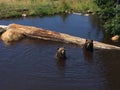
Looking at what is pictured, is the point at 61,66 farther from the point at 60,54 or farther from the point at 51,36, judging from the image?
the point at 51,36

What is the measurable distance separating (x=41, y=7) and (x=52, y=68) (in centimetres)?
2113

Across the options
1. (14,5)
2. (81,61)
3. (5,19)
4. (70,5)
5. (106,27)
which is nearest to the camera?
(81,61)

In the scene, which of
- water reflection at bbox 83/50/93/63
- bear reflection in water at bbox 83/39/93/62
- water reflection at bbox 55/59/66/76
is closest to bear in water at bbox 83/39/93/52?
bear reflection in water at bbox 83/39/93/62

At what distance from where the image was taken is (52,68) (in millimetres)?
20047

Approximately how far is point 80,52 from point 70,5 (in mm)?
20865

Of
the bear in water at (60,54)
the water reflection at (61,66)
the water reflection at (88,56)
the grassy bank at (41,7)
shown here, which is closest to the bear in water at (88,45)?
the water reflection at (88,56)

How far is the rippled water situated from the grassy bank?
485 inches

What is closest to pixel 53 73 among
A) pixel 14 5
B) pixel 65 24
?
pixel 65 24

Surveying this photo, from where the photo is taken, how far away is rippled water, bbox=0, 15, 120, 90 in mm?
17797

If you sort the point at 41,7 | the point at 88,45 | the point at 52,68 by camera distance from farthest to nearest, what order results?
the point at 41,7, the point at 88,45, the point at 52,68

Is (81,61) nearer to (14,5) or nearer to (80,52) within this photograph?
(80,52)

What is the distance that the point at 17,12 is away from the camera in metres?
37.9

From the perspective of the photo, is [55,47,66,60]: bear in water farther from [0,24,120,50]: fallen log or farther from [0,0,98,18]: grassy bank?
[0,0,98,18]: grassy bank

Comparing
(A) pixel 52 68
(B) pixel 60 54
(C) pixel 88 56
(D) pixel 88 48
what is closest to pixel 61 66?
(A) pixel 52 68
